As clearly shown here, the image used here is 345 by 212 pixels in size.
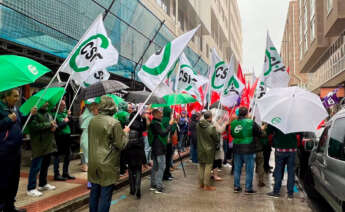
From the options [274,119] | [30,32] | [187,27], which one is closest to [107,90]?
[274,119]

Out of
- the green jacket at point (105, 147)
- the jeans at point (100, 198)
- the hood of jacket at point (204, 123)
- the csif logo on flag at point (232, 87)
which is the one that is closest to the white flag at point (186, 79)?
the csif logo on flag at point (232, 87)

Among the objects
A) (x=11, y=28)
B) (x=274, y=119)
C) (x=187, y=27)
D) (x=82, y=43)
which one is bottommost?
(x=274, y=119)

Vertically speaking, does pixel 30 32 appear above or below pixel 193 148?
above

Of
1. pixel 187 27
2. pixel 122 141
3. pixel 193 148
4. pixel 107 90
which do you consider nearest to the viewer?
pixel 122 141

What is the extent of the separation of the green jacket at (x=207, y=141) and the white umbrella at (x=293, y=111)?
1297 millimetres

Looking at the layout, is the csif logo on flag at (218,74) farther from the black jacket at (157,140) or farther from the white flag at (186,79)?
the black jacket at (157,140)

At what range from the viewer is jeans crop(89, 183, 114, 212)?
4.09 metres

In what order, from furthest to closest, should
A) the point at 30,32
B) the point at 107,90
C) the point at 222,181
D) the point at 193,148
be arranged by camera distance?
the point at 193,148 < the point at 30,32 < the point at 222,181 < the point at 107,90

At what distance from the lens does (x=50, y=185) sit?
6266 mm

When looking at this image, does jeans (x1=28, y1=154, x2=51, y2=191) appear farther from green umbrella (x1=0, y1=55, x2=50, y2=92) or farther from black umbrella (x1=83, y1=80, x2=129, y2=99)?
green umbrella (x1=0, y1=55, x2=50, y2=92)

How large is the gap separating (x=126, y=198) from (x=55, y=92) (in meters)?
2.54

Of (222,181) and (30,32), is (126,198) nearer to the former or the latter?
(222,181)

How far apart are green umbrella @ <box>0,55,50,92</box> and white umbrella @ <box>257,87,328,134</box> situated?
3.95 m

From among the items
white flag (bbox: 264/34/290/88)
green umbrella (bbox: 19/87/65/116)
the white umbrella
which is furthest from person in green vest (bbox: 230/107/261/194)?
green umbrella (bbox: 19/87/65/116)
